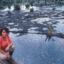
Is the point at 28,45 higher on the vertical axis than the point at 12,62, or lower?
lower

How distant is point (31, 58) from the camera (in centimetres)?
997

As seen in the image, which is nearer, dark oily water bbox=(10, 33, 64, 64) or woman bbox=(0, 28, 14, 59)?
woman bbox=(0, 28, 14, 59)

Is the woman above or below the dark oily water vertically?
above

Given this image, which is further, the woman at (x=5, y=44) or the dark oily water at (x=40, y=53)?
the dark oily water at (x=40, y=53)

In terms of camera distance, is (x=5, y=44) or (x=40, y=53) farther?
(x=40, y=53)

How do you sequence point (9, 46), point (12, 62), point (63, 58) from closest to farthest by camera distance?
point (9, 46)
point (12, 62)
point (63, 58)

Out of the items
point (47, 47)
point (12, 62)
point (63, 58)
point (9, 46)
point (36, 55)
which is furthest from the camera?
point (47, 47)

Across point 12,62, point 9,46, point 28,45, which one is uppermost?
point 9,46

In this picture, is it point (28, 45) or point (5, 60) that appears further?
point (28, 45)

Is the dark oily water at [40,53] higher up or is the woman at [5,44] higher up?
the woman at [5,44]

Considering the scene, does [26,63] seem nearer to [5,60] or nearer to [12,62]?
[12,62]

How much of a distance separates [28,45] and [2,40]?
5.15m

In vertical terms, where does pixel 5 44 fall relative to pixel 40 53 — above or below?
above

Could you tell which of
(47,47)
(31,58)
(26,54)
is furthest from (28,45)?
(31,58)
